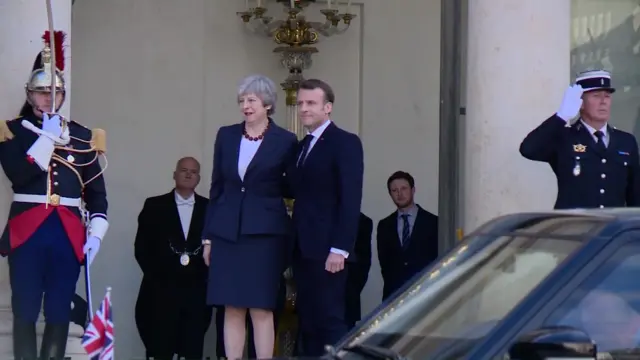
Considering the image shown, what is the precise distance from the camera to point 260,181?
6816 millimetres

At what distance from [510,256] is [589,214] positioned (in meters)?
0.29

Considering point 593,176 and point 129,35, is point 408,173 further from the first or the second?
point 593,176

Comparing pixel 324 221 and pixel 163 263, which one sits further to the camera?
pixel 163 263

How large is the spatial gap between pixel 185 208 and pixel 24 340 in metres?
2.67

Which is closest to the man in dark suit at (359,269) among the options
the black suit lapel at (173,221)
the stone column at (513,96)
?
the black suit lapel at (173,221)

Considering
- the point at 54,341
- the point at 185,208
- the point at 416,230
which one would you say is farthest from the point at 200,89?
the point at 54,341

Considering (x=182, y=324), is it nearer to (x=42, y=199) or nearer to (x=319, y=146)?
(x=42, y=199)

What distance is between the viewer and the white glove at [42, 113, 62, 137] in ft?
21.8

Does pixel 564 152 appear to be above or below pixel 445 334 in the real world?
above

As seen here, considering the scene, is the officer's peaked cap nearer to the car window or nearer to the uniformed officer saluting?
the uniformed officer saluting

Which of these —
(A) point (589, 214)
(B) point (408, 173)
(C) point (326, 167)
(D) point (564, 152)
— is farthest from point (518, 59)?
(A) point (589, 214)

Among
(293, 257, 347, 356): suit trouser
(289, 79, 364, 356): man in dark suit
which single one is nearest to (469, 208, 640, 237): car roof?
(289, 79, 364, 356): man in dark suit

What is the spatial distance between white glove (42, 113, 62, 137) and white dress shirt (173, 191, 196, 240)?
2553mm

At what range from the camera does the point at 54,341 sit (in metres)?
6.68
